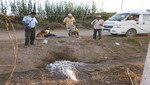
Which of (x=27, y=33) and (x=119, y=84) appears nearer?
(x=119, y=84)

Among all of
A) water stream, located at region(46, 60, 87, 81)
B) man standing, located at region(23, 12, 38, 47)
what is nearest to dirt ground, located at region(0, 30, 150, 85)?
water stream, located at region(46, 60, 87, 81)

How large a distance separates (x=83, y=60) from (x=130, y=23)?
8.21 m

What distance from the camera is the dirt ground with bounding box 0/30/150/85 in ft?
31.4

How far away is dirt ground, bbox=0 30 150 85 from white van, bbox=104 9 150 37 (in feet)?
9.31

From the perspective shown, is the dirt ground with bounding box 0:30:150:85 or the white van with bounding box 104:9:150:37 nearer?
the dirt ground with bounding box 0:30:150:85

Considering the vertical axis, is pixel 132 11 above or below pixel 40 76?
above

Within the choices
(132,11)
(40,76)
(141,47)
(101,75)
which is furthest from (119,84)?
(132,11)

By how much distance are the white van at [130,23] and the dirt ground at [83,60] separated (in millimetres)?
2837

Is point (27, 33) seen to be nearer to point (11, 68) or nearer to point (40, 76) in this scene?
point (11, 68)

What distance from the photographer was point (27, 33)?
13.1 meters

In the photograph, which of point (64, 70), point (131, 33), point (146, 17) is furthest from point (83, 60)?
point (146, 17)

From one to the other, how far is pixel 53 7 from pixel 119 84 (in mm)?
19145

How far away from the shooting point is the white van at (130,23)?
20.8 metres

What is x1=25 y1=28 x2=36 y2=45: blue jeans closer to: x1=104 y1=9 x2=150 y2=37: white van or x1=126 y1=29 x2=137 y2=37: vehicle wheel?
x1=104 y1=9 x2=150 y2=37: white van
